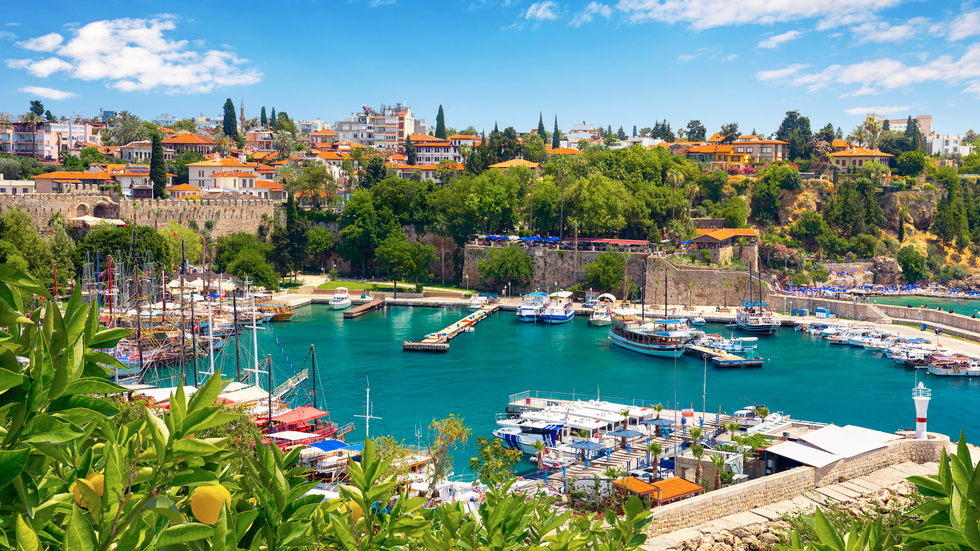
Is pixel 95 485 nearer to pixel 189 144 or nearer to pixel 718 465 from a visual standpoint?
pixel 718 465

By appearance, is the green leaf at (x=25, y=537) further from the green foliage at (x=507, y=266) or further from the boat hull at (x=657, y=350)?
the green foliage at (x=507, y=266)

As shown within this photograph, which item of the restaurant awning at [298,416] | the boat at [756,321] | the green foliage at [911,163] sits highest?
the green foliage at [911,163]

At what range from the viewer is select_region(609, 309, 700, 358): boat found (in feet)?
106

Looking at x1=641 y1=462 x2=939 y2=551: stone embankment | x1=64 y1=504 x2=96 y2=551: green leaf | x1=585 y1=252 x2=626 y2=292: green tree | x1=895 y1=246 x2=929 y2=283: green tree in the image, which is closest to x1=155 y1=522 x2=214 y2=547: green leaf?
x1=64 y1=504 x2=96 y2=551: green leaf

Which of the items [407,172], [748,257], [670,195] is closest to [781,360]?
[748,257]

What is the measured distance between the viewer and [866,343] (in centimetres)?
3338

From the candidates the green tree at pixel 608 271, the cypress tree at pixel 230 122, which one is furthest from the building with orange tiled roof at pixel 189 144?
the green tree at pixel 608 271

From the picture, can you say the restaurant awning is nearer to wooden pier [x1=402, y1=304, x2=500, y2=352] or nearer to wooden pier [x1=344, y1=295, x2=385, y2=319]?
wooden pier [x1=402, y1=304, x2=500, y2=352]

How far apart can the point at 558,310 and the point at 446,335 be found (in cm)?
740

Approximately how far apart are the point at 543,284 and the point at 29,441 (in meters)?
43.7

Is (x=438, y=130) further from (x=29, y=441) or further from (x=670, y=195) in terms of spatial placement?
(x=29, y=441)

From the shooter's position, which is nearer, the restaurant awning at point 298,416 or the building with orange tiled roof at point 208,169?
the restaurant awning at point 298,416

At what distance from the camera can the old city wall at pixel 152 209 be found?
44.1 meters

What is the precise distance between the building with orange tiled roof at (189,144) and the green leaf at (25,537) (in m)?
67.2
